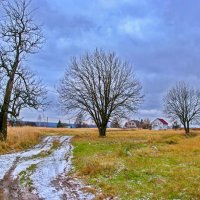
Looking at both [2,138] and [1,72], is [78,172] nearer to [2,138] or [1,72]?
[2,138]

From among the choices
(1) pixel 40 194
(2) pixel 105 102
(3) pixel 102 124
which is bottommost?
(1) pixel 40 194

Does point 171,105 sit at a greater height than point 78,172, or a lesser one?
greater

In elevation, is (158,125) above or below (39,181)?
above

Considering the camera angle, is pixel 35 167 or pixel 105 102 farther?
pixel 105 102

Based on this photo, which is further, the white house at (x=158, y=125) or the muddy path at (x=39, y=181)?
the white house at (x=158, y=125)

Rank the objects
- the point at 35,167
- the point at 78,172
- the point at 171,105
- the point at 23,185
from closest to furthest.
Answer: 1. the point at 23,185
2. the point at 78,172
3. the point at 35,167
4. the point at 171,105

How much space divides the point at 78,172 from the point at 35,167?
2.53 m

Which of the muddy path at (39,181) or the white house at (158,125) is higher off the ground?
the white house at (158,125)

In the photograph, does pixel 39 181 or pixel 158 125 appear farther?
pixel 158 125

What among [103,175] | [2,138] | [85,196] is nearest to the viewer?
[85,196]

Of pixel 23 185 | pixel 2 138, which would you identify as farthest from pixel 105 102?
pixel 23 185

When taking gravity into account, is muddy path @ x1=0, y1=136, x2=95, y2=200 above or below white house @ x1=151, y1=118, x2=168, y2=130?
below

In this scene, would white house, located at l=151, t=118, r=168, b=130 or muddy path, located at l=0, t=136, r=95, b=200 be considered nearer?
muddy path, located at l=0, t=136, r=95, b=200

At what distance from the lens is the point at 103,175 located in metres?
12.7
